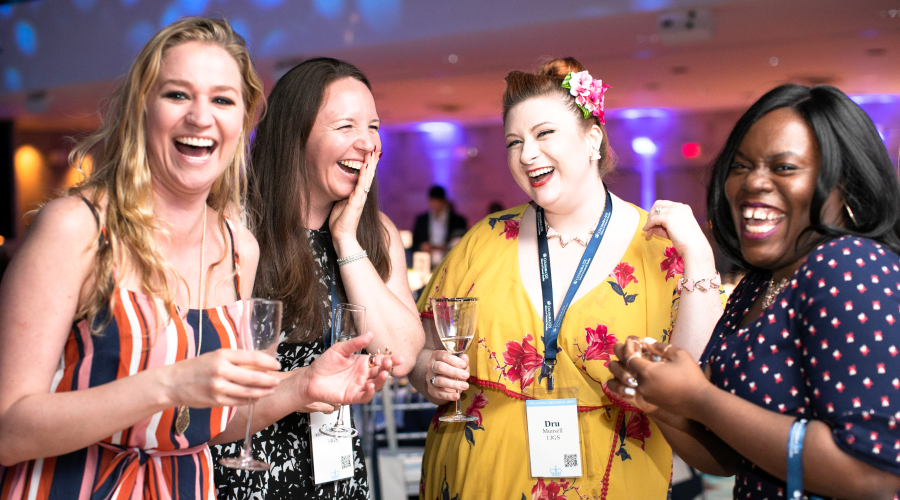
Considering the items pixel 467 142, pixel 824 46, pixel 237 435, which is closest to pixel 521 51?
pixel 824 46

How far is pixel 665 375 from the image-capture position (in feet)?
4.28

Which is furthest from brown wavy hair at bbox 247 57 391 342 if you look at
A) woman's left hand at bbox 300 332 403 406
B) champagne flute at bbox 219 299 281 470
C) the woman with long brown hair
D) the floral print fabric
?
the floral print fabric

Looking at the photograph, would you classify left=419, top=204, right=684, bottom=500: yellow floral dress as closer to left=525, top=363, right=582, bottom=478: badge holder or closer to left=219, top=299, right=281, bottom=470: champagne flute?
left=525, top=363, right=582, bottom=478: badge holder

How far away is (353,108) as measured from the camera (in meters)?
2.08

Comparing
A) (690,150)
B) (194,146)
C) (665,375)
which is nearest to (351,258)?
(194,146)

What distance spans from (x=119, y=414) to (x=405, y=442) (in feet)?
10.4

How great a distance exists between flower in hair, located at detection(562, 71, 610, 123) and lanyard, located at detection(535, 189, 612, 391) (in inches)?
11.0

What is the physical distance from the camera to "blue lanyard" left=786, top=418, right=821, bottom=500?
47.0 inches

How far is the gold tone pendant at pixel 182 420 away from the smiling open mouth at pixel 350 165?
0.89 metres

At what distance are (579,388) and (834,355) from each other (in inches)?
32.0

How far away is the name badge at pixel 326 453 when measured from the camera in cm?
191

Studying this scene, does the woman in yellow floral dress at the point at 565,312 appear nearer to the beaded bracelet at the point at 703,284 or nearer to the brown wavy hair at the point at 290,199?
the beaded bracelet at the point at 703,284

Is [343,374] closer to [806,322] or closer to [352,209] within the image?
[352,209]

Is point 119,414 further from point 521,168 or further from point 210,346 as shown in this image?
point 521,168
